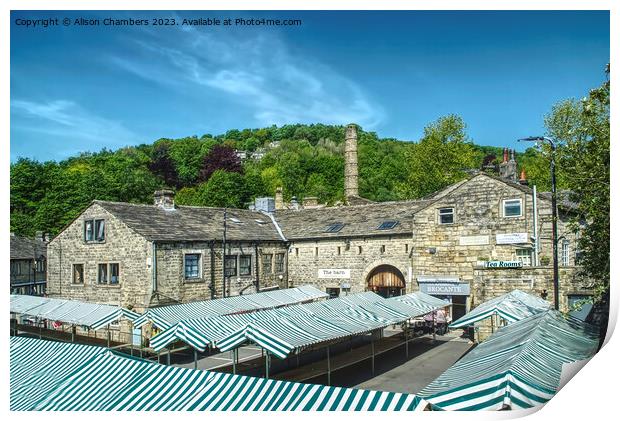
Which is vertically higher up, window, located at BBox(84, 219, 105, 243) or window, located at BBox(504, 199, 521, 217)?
window, located at BBox(504, 199, 521, 217)

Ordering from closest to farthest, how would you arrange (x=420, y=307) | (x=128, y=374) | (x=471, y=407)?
(x=471, y=407)
(x=128, y=374)
(x=420, y=307)

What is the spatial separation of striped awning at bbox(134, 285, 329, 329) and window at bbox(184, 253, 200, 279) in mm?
2968

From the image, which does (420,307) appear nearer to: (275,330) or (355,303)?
(355,303)

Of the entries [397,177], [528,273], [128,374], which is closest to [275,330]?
[128,374]

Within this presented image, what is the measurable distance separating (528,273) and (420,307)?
12.6 feet

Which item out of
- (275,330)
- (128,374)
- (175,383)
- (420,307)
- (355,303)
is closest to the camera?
(175,383)

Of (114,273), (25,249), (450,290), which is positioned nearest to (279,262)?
(114,273)

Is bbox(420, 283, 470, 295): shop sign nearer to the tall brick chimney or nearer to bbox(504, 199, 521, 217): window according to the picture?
bbox(504, 199, 521, 217): window

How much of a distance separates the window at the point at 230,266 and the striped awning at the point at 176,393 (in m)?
13.5

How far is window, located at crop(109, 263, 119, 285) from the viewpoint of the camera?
20906 millimetres

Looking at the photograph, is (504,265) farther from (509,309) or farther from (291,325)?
(291,325)

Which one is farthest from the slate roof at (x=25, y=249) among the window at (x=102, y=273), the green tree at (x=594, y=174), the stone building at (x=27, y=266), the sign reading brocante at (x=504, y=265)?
the green tree at (x=594, y=174)

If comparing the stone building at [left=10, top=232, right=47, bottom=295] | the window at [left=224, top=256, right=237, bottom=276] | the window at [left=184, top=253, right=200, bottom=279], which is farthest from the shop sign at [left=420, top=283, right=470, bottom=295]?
the stone building at [left=10, top=232, right=47, bottom=295]
